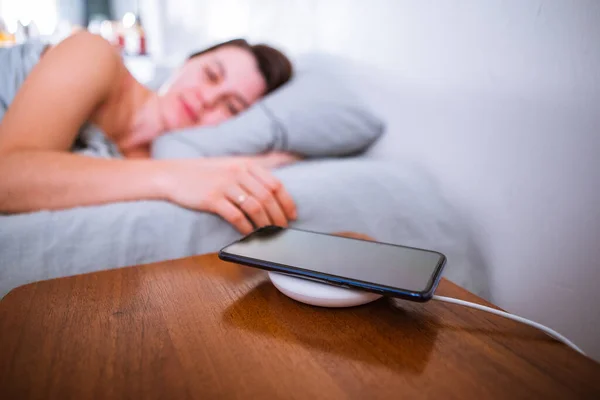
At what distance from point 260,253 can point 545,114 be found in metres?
0.46

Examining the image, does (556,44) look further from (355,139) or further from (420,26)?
(355,139)

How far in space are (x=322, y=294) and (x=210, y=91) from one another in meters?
0.76

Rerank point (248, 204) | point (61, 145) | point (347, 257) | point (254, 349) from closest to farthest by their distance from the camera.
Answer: point (254, 349)
point (347, 257)
point (248, 204)
point (61, 145)

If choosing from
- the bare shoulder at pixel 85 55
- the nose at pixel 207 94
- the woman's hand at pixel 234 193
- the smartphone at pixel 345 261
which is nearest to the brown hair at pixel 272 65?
the nose at pixel 207 94

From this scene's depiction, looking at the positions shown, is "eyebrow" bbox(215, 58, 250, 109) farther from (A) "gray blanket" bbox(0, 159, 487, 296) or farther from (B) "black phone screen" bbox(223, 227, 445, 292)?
(B) "black phone screen" bbox(223, 227, 445, 292)

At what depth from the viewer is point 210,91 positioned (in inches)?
39.5

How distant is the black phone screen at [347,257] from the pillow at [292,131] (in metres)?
0.43

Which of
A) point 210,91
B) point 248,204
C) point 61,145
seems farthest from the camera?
point 210,91

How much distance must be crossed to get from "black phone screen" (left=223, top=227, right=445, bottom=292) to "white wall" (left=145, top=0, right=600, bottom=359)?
0.29 m

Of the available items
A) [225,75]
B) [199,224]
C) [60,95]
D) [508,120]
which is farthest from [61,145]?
[508,120]

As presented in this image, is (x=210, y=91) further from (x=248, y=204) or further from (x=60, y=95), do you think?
(x=248, y=204)

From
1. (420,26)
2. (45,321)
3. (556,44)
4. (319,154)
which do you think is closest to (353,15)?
(420,26)

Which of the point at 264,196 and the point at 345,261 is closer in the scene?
the point at 345,261

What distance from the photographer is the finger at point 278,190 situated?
22.8 inches
